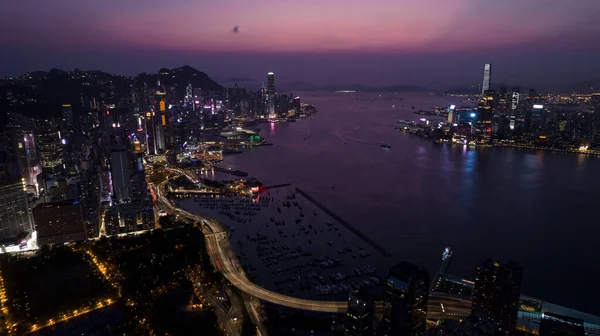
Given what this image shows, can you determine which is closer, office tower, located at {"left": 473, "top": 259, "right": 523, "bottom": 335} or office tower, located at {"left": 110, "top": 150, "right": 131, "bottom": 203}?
office tower, located at {"left": 473, "top": 259, "right": 523, "bottom": 335}

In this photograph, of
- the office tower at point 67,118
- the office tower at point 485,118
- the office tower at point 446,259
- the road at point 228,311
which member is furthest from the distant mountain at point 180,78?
the office tower at point 446,259

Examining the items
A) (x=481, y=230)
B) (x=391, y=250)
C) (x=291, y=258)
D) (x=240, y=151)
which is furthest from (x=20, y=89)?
(x=481, y=230)

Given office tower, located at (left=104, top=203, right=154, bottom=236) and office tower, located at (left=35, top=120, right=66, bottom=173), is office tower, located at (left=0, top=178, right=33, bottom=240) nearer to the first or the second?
office tower, located at (left=104, top=203, right=154, bottom=236)

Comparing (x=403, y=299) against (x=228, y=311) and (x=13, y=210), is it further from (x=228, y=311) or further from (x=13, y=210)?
(x=13, y=210)

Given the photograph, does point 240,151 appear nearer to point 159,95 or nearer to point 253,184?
point 253,184

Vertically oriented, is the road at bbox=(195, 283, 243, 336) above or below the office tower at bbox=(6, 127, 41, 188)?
below

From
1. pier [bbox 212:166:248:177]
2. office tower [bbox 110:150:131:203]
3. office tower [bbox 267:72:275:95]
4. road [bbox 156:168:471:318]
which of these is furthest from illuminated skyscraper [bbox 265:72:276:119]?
road [bbox 156:168:471:318]
